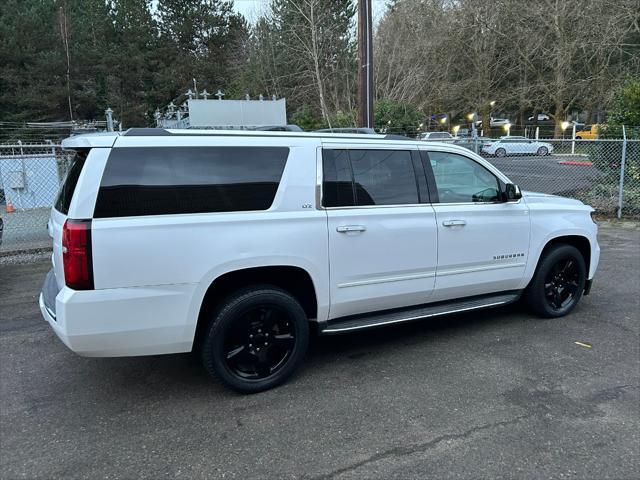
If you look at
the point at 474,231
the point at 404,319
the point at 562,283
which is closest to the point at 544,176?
the point at 562,283

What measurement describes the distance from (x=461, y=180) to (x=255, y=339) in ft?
7.73

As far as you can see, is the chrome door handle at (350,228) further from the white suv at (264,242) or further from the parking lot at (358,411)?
the parking lot at (358,411)

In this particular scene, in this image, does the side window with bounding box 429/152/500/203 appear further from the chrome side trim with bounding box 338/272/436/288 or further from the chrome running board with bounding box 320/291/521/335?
the chrome running board with bounding box 320/291/521/335

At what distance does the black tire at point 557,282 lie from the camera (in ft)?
16.4

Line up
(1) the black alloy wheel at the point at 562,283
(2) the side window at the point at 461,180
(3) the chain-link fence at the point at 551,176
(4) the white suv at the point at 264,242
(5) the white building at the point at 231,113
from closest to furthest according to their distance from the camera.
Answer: (4) the white suv at the point at 264,242 < (2) the side window at the point at 461,180 < (1) the black alloy wheel at the point at 562,283 < (3) the chain-link fence at the point at 551,176 < (5) the white building at the point at 231,113

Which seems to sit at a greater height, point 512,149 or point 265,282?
point 512,149

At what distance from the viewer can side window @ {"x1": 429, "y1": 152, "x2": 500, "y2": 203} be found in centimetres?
444

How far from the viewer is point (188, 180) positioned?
11.0 feet

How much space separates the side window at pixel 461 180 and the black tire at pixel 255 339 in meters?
1.70

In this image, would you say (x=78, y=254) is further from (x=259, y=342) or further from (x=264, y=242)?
(x=259, y=342)

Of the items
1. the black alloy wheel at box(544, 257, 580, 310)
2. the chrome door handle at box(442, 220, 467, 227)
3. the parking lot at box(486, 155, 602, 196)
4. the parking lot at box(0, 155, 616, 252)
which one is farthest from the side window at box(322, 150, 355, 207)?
the parking lot at box(486, 155, 602, 196)

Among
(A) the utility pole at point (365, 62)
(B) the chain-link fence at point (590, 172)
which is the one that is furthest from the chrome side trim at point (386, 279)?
(B) the chain-link fence at point (590, 172)

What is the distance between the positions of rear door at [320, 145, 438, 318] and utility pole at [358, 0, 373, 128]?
5788mm

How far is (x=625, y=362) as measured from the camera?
4137 millimetres
